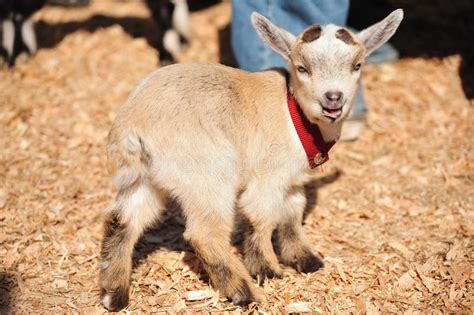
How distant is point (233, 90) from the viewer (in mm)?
3520

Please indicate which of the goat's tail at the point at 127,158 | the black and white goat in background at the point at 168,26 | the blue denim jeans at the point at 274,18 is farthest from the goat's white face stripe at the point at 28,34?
the goat's tail at the point at 127,158

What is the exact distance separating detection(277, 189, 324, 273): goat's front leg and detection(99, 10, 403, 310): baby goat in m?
0.12

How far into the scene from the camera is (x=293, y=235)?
3881 millimetres

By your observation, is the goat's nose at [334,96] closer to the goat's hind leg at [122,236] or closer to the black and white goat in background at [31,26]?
the goat's hind leg at [122,236]

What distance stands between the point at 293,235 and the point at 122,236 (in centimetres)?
116

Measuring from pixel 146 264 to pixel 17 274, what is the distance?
808 mm

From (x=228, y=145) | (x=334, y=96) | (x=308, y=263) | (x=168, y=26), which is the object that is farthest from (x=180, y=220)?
(x=168, y=26)

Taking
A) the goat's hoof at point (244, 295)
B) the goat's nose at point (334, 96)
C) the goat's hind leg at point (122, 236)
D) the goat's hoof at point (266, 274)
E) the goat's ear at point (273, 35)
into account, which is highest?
the goat's ear at point (273, 35)

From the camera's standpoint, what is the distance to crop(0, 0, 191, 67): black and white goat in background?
6328mm

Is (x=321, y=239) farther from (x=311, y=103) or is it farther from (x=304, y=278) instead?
(x=311, y=103)

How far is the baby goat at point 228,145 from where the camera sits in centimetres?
323

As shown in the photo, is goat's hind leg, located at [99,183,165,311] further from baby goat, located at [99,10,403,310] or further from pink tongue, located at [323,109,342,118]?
pink tongue, located at [323,109,342,118]

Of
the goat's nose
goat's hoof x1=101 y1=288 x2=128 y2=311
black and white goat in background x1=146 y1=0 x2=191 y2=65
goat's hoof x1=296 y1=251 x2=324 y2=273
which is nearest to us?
the goat's nose

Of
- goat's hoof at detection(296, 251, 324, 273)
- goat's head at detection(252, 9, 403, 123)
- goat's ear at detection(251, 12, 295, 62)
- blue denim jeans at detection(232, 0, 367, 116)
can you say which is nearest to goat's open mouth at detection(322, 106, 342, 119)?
goat's head at detection(252, 9, 403, 123)
